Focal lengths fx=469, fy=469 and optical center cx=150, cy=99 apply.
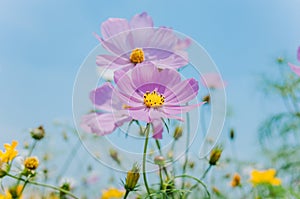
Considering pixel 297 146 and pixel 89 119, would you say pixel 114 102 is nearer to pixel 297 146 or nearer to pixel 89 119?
pixel 89 119

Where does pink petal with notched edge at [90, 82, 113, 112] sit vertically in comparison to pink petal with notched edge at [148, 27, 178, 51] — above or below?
below

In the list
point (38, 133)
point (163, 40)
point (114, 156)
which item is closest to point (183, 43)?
point (163, 40)

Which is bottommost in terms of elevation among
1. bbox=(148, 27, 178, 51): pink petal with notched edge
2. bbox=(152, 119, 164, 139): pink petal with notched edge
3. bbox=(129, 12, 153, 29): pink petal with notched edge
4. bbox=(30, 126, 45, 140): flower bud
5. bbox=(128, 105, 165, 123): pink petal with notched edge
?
bbox=(128, 105, 165, 123): pink petal with notched edge

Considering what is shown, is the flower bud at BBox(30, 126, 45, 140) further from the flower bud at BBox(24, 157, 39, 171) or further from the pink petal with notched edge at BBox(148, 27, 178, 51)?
the pink petal with notched edge at BBox(148, 27, 178, 51)

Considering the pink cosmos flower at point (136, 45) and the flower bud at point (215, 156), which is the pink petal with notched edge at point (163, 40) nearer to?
the pink cosmos flower at point (136, 45)

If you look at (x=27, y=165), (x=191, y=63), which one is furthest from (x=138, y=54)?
(x=27, y=165)

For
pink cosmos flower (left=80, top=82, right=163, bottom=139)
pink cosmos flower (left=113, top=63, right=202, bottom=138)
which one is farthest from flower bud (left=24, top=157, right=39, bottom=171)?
pink cosmos flower (left=113, top=63, right=202, bottom=138)

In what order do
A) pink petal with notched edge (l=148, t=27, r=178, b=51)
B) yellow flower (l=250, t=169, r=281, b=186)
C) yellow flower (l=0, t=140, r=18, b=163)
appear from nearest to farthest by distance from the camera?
1. pink petal with notched edge (l=148, t=27, r=178, b=51)
2. yellow flower (l=0, t=140, r=18, b=163)
3. yellow flower (l=250, t=169, r=281, b=186)
